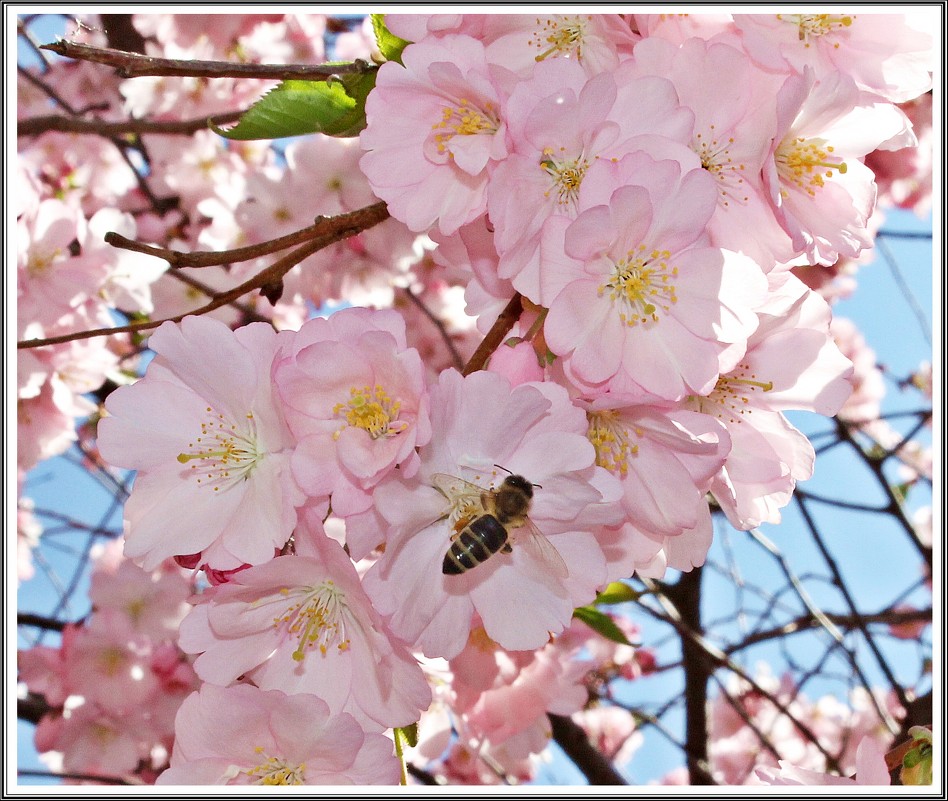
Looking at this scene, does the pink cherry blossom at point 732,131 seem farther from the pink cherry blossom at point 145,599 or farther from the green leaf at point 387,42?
the pink cherry blossom at point 145,599

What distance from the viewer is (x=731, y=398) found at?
103 cm

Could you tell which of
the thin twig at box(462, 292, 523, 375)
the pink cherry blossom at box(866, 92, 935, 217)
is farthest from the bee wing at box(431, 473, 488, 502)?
the pink cherry blossom at box(866, 92, 935, 217)

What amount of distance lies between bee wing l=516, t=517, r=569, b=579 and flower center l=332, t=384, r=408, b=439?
16 centimetres

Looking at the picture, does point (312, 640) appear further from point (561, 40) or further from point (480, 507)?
point (561, 40)

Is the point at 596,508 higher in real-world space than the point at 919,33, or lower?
lower

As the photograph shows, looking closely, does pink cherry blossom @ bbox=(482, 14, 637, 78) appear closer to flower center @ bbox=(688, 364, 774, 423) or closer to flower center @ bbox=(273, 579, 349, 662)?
flower center @ bbox=(688, 364, 774, 423)

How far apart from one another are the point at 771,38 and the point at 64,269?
164cm

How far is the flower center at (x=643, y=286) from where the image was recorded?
0.90m

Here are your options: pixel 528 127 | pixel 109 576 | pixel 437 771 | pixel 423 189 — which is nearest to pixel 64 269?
pixel 109 576

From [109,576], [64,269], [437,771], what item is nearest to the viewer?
[64,269]

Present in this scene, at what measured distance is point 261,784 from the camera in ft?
3.01

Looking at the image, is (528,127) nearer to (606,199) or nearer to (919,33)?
(606,199)

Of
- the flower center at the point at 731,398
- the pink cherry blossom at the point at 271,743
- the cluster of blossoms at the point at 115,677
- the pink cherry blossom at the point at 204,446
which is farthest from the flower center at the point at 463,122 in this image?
the cluster of blossoms at the point at 115,677

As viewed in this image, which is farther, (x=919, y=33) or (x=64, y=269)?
(x=64, y=269)
